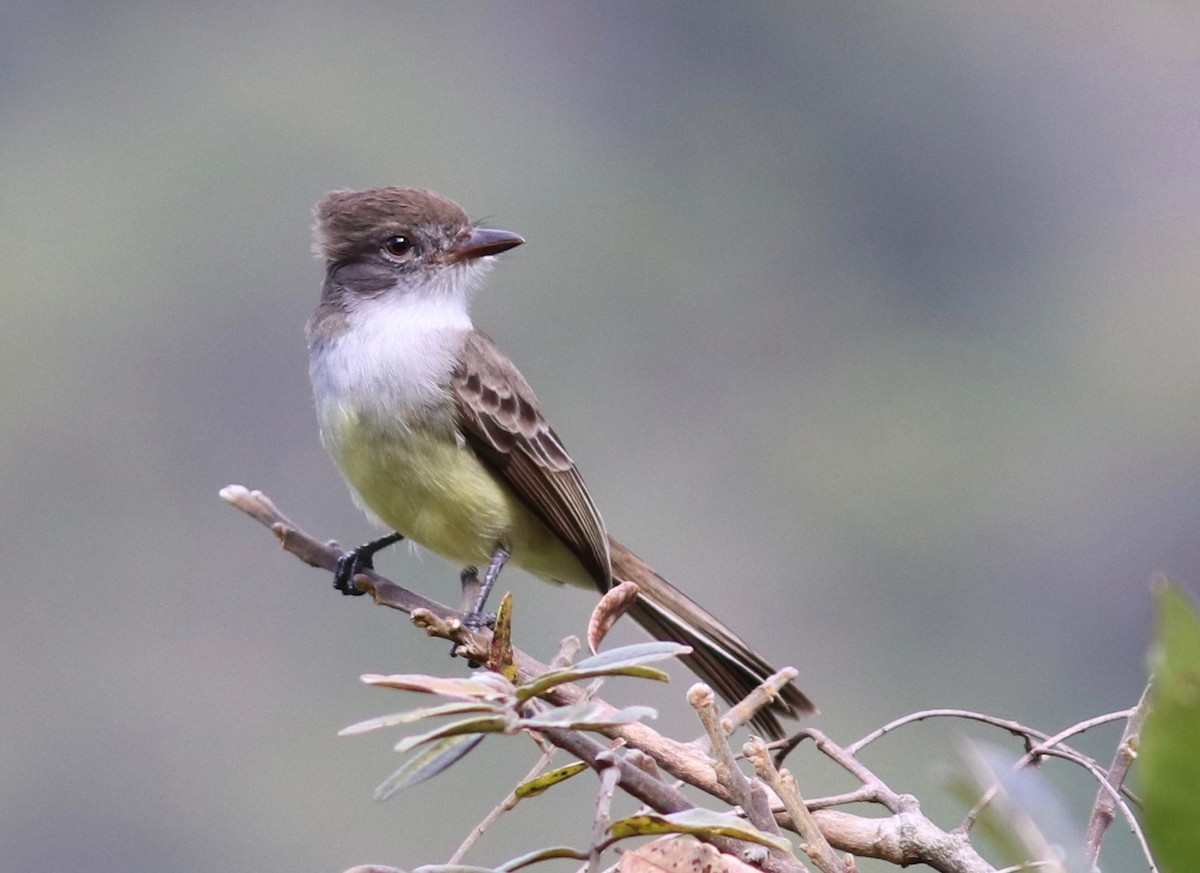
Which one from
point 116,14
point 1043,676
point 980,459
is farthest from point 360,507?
point 116,14

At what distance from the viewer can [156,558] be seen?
11969 mm

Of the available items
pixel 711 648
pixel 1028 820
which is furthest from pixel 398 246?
pixel 1028 820

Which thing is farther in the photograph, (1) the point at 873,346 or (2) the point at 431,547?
(1) the point at 873,346

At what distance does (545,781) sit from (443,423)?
1558mm

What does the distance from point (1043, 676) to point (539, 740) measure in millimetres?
9883

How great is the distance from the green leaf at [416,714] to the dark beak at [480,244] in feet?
6.24

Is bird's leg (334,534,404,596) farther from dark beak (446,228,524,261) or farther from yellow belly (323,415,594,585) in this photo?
dark beak (446,228,524,261)

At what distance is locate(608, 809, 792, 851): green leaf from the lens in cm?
64

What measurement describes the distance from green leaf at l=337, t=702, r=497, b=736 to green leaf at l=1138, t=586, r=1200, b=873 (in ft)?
1.01

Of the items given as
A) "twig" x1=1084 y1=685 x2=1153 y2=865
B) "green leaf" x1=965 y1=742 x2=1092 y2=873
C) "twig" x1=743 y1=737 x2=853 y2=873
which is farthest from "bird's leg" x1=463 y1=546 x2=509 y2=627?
"green leaf" x1=965 y1=742 x2=1092 y2=873

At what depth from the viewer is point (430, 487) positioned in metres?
2.23

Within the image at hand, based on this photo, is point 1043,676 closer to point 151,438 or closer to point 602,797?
point 151,438

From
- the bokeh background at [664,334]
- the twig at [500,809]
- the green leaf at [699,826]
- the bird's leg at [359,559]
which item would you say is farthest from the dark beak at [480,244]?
the bokeh background at [664,334]

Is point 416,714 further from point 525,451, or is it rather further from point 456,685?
point 525,451
